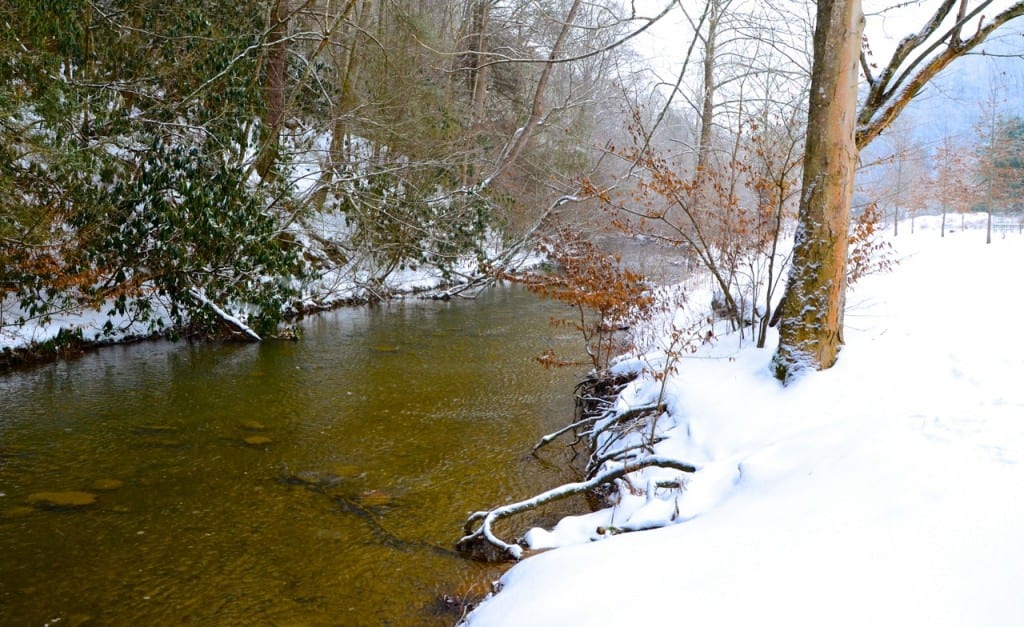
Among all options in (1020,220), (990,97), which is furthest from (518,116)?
(1020,220)

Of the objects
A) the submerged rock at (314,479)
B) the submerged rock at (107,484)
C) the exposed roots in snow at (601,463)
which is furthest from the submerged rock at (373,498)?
the submerged rock at (107,484)

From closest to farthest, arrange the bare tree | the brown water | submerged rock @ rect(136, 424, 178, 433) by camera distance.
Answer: the brown water < the bare tree < submerged rock @ rect(136, 424, 178, 433)

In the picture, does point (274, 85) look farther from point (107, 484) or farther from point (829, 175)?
point (829, 175)

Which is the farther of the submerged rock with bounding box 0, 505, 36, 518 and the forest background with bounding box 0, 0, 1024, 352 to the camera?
the forest background with bounding box 0, 0, 1024, 352

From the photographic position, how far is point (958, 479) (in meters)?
2.43

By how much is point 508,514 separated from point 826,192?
3207mm

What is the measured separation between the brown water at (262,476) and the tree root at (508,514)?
0.12 m

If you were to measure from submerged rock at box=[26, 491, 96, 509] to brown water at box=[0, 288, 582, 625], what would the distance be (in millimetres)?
75

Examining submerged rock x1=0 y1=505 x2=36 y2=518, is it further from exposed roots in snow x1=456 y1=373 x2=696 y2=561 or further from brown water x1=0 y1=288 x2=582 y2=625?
exposed roots in snow x1=456 y1=373 x2=696 y2=561

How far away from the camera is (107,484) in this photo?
509 cm

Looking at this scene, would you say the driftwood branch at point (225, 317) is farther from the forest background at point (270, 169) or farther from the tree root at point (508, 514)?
the tree root at point (508, 514)

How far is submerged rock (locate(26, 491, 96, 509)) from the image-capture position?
4727 mm

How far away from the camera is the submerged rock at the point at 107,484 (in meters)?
5.01

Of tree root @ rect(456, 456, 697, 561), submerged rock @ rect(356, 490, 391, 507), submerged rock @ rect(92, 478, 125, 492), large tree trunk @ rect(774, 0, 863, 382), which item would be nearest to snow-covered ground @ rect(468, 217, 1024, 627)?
tree root @ rect(456, 456, 697, 561)
